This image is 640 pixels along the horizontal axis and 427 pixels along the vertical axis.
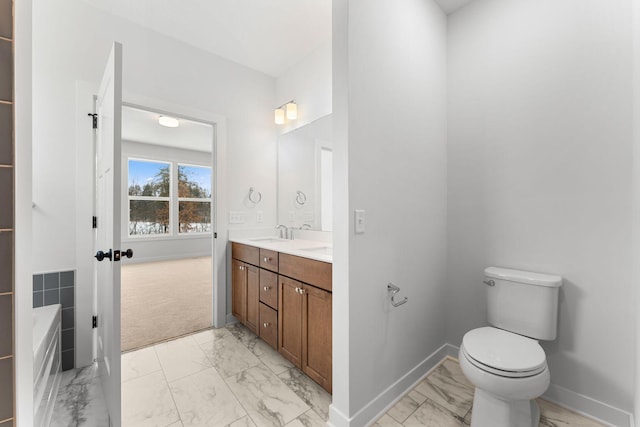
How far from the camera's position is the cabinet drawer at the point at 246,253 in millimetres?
2289

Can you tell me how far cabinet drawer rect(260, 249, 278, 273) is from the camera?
2.04m

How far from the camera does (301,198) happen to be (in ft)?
9.25

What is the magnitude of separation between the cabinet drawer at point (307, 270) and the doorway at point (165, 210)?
6.12 ft

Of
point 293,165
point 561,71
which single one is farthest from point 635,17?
point 293,165

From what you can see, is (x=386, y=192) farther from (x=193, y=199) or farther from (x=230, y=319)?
(x=193, y=199)

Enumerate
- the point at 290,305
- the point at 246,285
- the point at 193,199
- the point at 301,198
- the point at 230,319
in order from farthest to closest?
the point at 193,199 → the point at 301,198 → the point at 230,319 → the point at 246,285 → the point at 290,305

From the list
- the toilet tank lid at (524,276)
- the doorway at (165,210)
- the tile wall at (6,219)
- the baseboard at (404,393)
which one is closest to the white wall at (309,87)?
the doorway at (165,210)

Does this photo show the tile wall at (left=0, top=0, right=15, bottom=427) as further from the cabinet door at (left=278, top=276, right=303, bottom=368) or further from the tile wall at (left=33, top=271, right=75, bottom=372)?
the tile wall at (left=33, top=271, right=75, bottom=372)

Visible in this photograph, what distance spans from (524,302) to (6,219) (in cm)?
219

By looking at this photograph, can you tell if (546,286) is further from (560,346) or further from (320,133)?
(320,133)

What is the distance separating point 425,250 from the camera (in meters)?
1.86

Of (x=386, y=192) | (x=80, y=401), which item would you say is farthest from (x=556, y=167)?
(x=80, y=401)

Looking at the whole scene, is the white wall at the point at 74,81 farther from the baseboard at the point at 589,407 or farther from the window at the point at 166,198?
the window at the point at 166,198

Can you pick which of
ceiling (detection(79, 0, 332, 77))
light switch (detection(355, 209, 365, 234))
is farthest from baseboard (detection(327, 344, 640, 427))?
ceiling (detection(79, 0, 332, 77))
